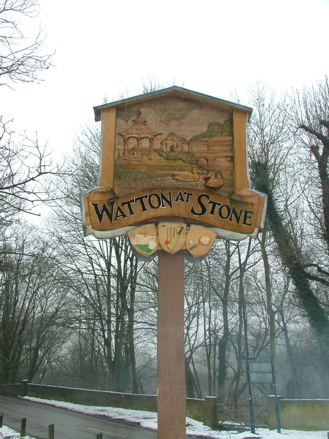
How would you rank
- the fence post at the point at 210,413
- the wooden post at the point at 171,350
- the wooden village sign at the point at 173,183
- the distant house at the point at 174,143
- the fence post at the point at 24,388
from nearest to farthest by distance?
1. the wooden post at the point at 171,350
2. the wooden village sign at the point at 173,183
3. the distant house at the point at 174,143
4. the fence post at the point at 210,413
5. the fence post at the point at 24,388

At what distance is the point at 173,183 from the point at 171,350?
2.11 m

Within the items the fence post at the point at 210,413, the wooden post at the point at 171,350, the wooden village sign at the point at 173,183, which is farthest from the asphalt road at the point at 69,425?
the wooden village sign at the point at 173,183

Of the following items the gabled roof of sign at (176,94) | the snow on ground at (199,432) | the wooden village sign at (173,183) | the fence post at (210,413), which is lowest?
the snow on ground at (199,432)

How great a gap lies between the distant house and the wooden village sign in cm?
1

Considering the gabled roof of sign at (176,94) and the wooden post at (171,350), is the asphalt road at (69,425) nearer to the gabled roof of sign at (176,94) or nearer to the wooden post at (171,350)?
the wooden post at (171,350)

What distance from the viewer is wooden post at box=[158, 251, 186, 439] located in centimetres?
582

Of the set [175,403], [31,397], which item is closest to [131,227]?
[175,403]

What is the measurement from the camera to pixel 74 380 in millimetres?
42906

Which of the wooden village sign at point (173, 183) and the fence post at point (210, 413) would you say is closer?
the wooden village sign at point (173, 183)

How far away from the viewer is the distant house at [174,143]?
21.9 ft

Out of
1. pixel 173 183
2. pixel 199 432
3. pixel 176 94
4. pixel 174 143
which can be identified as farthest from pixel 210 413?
pixel 176 94

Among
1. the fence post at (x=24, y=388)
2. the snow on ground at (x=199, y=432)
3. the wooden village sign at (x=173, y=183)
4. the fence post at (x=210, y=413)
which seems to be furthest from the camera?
the fence post at (x=24, y=388)

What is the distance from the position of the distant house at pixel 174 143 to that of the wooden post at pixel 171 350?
1.38 metres

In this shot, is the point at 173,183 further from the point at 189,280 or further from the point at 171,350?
the point at 189,280
